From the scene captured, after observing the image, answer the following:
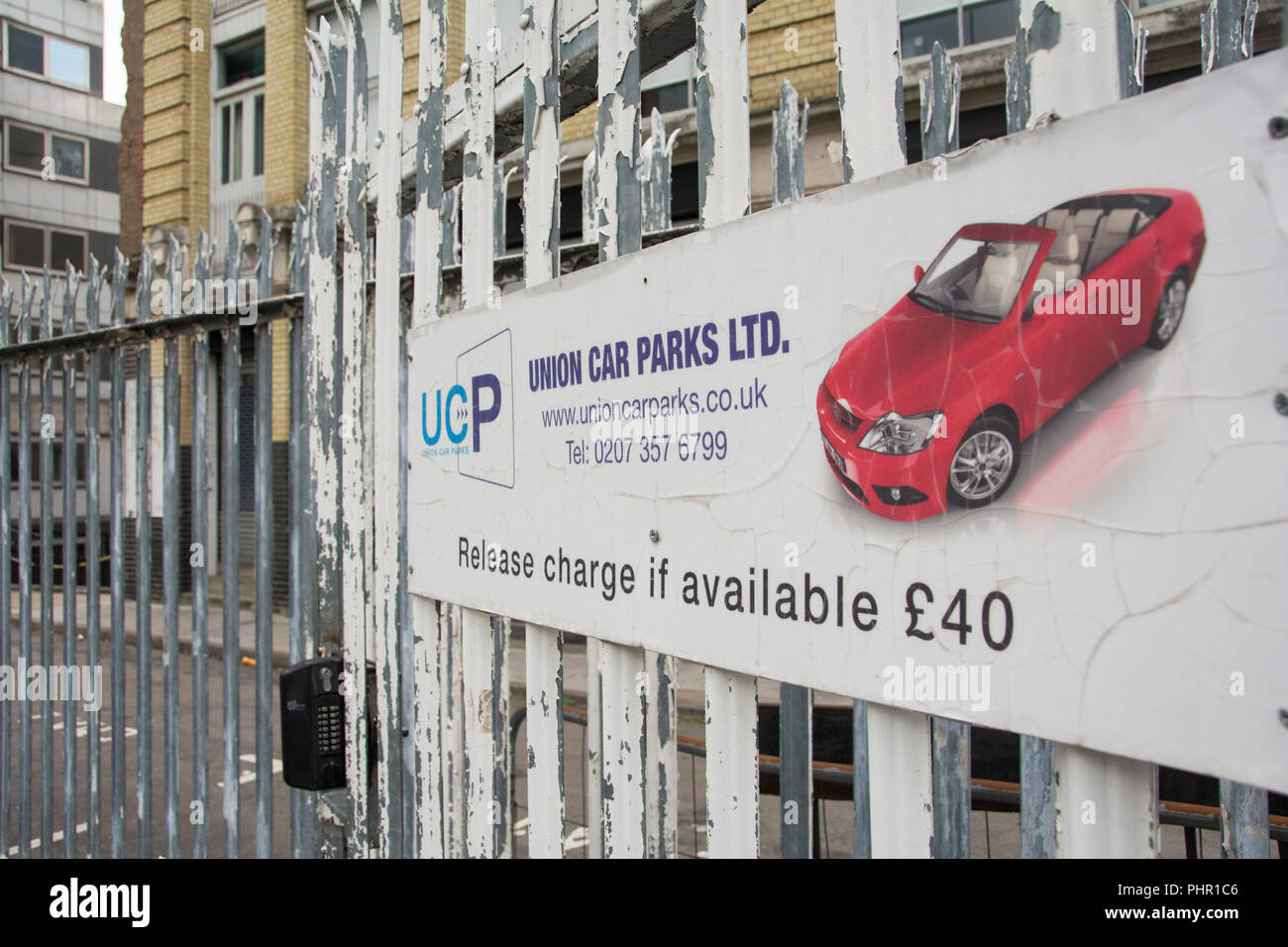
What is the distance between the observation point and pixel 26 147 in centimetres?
2675

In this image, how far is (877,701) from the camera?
1.22 m

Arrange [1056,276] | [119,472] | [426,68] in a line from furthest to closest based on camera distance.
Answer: [119,472] → [426,68] → [1056,276]

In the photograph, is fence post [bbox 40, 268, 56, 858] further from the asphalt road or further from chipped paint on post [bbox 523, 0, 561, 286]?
chipped paint on post [bbox 523, 0, 561, 286]

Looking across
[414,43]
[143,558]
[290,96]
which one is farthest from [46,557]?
[290,96]

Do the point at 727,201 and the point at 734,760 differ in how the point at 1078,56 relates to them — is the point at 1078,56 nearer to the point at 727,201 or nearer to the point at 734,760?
the point at 727,201

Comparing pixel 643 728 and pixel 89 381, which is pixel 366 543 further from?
pixel 89 381

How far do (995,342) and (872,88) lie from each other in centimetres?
40

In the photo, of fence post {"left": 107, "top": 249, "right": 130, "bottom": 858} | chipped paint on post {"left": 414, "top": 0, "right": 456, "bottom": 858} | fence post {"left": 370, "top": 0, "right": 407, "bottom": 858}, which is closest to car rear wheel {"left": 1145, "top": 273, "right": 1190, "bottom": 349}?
chipped paint on post {"left": 414, "top": 0, "right": 456, "bottom": 858}

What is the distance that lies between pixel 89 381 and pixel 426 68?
205cm

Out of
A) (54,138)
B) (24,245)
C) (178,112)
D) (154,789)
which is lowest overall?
(154,789)

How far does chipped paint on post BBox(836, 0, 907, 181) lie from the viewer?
4.06 ft

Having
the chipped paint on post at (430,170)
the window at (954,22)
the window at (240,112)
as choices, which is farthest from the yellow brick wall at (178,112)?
the chipped paint on post at (430,170)

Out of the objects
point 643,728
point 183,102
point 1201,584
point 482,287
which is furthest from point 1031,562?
point 183,102

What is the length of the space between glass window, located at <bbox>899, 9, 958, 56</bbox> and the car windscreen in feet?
31.0
